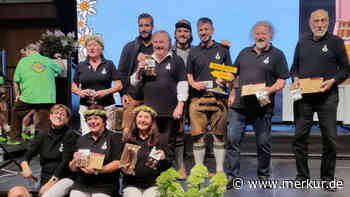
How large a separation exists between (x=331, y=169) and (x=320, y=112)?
0.51m

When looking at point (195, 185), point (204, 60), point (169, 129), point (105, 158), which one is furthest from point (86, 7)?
point (195, 185)

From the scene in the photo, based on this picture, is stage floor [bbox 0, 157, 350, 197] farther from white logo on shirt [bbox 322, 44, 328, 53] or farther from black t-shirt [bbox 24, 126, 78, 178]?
white logo on shirt [bbox 322, 44, 328, 53]

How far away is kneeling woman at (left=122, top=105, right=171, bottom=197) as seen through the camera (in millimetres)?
2379

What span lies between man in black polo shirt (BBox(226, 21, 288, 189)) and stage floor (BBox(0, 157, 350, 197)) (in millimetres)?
196

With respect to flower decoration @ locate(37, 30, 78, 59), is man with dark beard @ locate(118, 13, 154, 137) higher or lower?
lower

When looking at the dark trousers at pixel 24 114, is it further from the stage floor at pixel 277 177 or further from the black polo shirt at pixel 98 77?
the black polo shirt at pixel 98 77

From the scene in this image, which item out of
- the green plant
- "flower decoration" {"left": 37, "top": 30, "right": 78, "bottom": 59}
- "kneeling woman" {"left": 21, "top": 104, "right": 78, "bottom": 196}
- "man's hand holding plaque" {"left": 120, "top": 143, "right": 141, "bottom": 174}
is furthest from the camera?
"flower decoration" {"left": 37, "top": 30, "right": 78, "bottom": 59}

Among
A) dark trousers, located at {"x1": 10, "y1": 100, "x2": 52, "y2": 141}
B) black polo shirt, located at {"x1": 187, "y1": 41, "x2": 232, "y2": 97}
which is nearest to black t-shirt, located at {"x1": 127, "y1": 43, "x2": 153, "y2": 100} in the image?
black polo shirt, located at {"x1": 187, "y1": 41, "x2": 232, "y2": 97}

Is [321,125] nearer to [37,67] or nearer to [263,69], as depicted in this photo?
[263,69]

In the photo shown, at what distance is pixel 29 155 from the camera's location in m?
2.66

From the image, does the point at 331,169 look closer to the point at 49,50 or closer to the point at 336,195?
the point at 336,195

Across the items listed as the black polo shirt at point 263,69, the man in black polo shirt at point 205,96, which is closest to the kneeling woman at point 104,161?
the man in black polo shirt at point 205,96

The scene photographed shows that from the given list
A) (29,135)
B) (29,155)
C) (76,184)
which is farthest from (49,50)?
(76,184)

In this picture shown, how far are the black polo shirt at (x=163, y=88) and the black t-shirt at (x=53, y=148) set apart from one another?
695 mm
